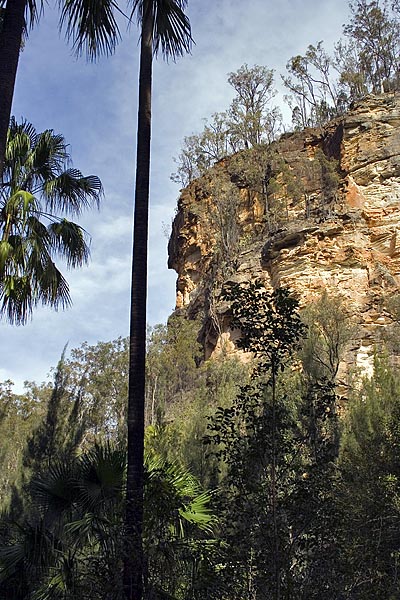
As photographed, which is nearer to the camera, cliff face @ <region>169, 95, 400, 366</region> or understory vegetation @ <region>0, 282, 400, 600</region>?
understory vegetation @ <region>0, 282, 400, 600</region>

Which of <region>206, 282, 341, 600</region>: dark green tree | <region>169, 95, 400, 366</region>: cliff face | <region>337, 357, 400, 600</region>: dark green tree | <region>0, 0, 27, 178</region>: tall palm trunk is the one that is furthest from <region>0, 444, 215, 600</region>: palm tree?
<region>169, 95, 400, 366</region>: cliff face

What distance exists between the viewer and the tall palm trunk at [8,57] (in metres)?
5.38

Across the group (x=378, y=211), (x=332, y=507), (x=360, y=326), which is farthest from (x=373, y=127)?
(x=332, y=507)

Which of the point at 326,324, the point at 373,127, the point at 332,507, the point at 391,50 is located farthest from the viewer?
the point at 391,50

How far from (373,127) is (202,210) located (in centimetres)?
1106

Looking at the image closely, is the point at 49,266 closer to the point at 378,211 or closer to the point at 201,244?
the point at 378,211

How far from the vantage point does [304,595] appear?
5086 mm

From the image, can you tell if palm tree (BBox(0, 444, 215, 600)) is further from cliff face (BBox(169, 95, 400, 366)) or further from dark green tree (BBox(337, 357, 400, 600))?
cliff face (BBox(169, 95, 400, 366))

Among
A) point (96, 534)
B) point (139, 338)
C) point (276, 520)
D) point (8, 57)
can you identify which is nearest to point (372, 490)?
point (276, 520)

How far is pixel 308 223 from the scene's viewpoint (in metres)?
27.7

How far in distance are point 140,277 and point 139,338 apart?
648 mm

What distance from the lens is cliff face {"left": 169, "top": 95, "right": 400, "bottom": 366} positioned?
26625 mm

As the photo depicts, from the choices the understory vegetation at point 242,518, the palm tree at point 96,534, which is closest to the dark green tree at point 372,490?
the understory vegetation at point 242,518

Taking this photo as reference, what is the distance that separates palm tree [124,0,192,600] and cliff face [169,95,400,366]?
16.1m
